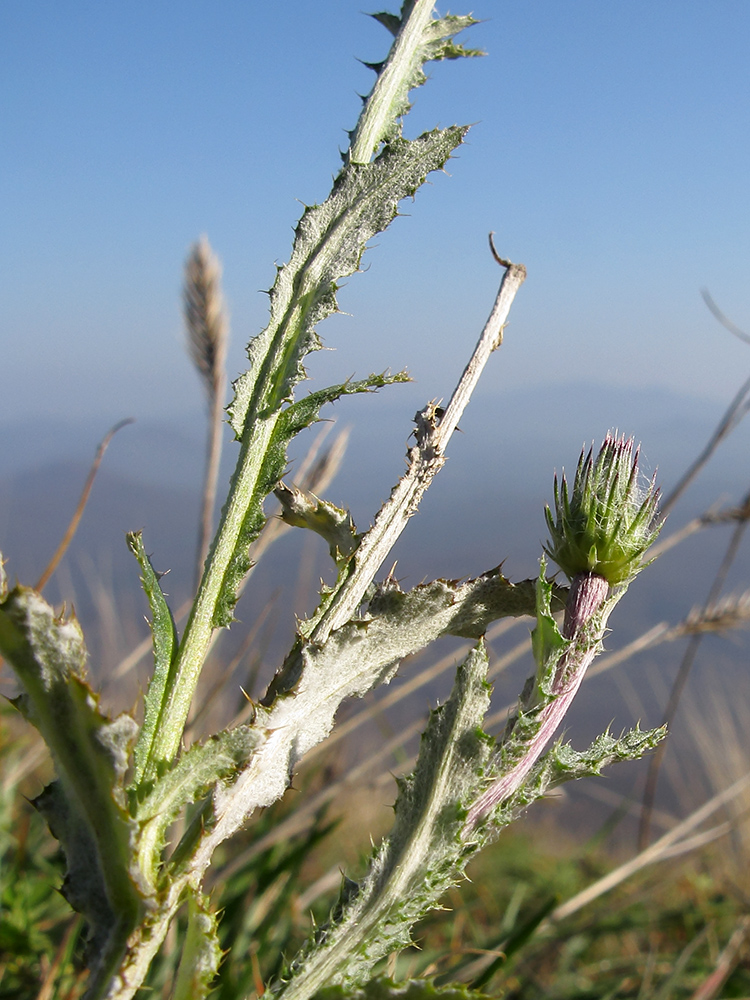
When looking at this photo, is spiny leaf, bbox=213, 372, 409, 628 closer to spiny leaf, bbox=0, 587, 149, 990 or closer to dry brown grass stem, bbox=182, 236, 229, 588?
spiny leaf, bbox=0, 587, 149, 990

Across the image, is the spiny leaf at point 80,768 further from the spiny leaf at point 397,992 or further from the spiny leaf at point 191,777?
the spiny leaf at point 397,992

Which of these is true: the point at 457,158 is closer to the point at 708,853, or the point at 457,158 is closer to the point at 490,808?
the point at 490,808

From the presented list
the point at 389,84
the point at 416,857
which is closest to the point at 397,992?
the point at 416,857

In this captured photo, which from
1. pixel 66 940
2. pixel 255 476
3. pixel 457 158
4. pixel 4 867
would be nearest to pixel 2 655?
pixel 255 476

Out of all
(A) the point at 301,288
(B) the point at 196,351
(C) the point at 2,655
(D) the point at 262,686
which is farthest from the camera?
(D) the point at 262,686

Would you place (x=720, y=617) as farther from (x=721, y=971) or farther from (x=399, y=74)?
(x=399, y=74)

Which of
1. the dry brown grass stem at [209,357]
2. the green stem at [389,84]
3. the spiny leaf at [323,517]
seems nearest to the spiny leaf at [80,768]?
the spiny leaf at [323,517]

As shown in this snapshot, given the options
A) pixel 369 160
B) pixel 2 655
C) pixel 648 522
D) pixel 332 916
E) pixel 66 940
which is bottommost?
pixel 66 940

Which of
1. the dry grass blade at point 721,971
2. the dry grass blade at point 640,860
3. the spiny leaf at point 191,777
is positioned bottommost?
the dry grass blade at point 721,971
